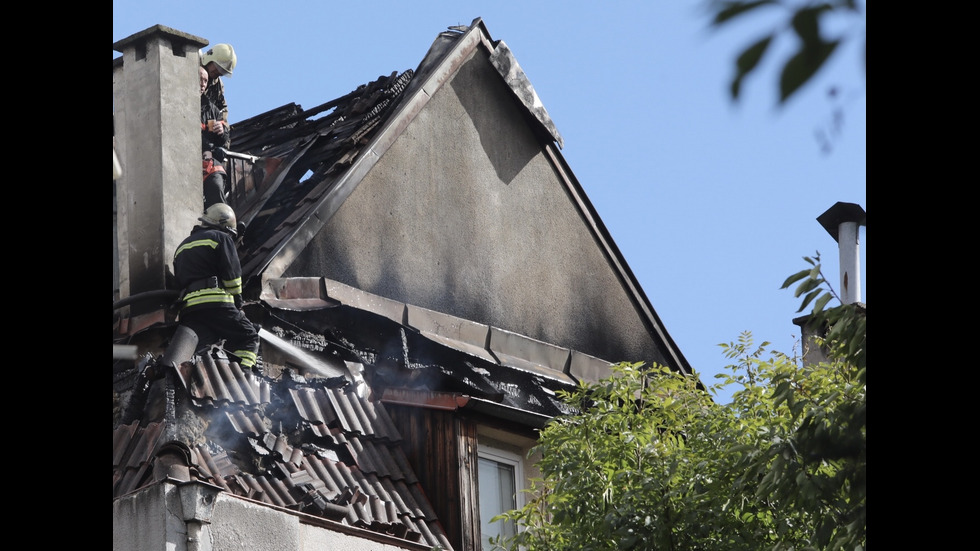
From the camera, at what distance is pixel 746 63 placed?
8.82 ft

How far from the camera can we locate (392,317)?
14.4 meters

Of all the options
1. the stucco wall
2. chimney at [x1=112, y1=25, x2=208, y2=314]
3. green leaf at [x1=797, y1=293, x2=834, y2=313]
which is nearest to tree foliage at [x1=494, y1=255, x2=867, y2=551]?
green leaf at [x1=797, y1=293, x2=834, y2=313]

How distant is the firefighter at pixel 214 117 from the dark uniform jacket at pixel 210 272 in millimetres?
1863

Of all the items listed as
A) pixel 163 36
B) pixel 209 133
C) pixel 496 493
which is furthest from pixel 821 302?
pixel 209 133

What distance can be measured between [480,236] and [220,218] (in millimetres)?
4163

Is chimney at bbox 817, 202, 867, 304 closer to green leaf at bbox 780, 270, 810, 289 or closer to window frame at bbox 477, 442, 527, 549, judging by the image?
window frame at bbox 477, 442, 527, 549

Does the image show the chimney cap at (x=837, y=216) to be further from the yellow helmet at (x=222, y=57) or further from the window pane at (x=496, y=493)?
the yellow helmet at (x=222, y=57)

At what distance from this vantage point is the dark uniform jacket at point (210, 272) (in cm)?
1228

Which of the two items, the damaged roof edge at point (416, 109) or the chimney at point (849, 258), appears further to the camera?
the chimney at point (849, 258)

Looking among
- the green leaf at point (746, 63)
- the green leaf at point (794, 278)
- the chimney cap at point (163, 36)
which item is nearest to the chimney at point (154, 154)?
the chimney cap at point (163, 36)
